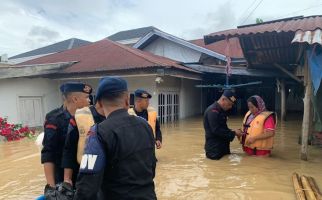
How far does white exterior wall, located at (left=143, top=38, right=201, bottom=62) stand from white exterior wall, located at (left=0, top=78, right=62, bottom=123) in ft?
19.4

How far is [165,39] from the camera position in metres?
17.7

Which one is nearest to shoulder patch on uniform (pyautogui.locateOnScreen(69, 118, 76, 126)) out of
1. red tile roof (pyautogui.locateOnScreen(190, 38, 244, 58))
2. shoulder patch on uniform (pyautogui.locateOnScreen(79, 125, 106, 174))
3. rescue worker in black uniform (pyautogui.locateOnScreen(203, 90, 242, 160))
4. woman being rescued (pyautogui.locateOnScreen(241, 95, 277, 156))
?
shoulder patch on uniform (pyautogui.locateOnScreen(79, 125, 106, 174))

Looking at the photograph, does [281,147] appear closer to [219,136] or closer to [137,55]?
[219,136]

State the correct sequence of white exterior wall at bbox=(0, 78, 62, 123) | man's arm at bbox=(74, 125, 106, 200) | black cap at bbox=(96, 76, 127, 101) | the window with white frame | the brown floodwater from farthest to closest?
the window with white frame < white exterior wall at bbox=(0, 78, 62, 123) < the brown floodwater < black cap at bbox=(96, 76, 127, 101) < man's arm at bbox=(74, 125, 106, 200)

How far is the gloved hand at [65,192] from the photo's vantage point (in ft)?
8.92

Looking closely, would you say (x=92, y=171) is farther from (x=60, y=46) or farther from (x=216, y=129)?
(x=60, y=46)

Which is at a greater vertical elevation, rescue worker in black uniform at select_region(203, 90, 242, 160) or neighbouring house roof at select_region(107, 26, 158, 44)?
neighbouring house roof at select_region(107, 26, 158, 44)

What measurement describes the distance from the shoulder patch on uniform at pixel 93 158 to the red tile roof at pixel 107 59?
32.5 feet

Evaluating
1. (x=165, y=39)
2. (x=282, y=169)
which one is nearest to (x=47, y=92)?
(x=165, y=39)

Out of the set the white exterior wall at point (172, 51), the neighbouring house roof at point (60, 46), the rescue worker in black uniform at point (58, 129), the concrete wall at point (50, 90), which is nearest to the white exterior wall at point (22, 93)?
the concrete wall at point (50, 90)

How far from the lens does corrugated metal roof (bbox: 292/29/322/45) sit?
512 cm

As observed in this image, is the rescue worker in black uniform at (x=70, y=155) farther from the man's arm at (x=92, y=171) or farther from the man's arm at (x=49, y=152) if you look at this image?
the man's arm at (x=92, y=171)

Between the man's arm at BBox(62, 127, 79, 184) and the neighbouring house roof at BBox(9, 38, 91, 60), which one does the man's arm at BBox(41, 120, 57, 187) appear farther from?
the neighbouring house roof at BBox(9, 38, 91, 60)

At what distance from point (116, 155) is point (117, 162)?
0.16 ft
